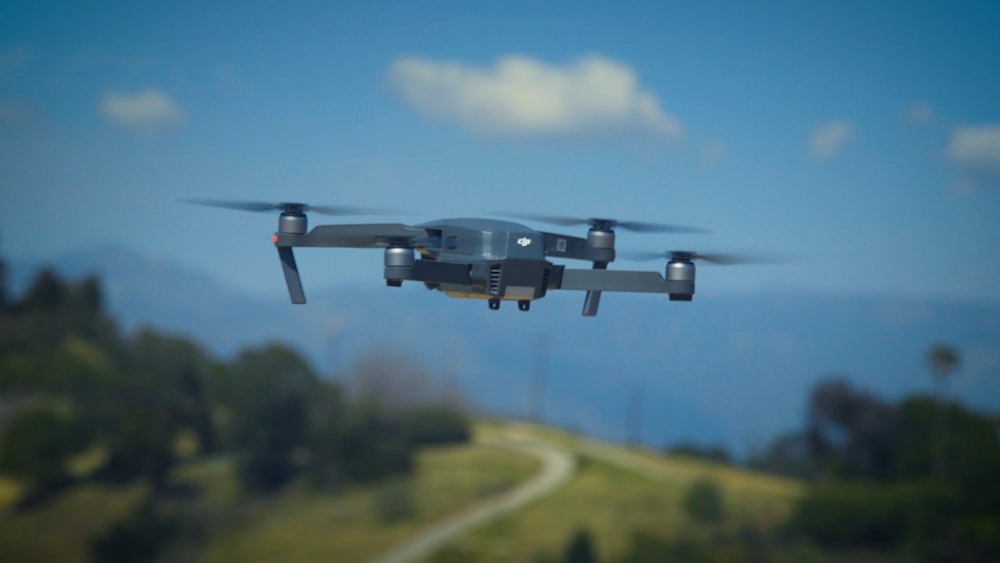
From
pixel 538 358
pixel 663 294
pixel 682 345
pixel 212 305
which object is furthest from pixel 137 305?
pixel 663 294

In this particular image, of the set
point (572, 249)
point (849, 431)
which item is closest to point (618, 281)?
point (572, 249)

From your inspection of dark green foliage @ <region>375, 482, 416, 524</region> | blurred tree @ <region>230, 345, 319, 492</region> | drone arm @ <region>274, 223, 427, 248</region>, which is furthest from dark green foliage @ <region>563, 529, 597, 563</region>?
drone arm @ <region>274, 223, 427, 248</region>

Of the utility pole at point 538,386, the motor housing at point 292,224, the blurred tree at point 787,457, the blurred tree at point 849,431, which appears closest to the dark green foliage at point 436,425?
the utility pole at point 538,386

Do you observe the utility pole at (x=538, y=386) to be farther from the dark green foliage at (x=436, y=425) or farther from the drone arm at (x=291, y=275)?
the drone arm at (x=291, y=275)

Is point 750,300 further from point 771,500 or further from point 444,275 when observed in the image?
point 444,275

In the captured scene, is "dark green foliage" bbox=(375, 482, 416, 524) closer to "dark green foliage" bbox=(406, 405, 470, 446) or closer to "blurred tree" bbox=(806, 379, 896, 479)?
"dark green foliage" bbox=(406, 405, 470, 446)
